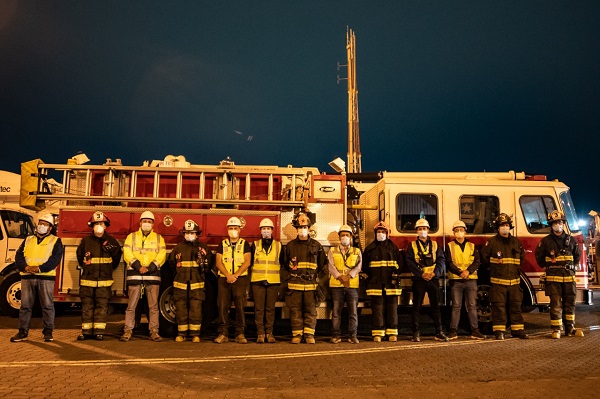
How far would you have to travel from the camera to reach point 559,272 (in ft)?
31.3

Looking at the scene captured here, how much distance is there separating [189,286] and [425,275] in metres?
4.03

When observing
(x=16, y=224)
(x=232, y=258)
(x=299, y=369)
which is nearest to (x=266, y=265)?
(x=232, y=258)

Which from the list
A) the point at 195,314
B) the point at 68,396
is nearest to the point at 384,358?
the point at 195,314

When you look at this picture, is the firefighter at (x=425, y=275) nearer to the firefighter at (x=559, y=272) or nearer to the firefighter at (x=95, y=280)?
the firefighter at (x=559, y=272)

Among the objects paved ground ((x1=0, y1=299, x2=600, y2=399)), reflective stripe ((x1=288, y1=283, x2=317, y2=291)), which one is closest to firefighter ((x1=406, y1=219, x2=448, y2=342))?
paved ground ((x1=0, y1=299, x2=600, y2=399))

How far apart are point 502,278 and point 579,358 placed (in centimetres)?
207

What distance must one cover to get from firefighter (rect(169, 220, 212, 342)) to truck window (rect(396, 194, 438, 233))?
3715mm

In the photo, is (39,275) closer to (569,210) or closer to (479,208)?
(479,208)

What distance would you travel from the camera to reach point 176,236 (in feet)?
31.8

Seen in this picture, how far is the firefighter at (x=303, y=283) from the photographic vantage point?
904 cm

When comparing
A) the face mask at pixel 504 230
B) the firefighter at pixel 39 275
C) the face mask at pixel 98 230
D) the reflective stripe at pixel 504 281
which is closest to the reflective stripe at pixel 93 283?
the firefighter at pixel 39 275

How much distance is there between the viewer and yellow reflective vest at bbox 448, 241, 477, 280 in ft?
31.3

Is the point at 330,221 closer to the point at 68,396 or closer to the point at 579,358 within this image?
the point at 579,358

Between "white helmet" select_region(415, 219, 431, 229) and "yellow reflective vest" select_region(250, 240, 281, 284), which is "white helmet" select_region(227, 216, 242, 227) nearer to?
"yellow reflective vest" select_region(250, 240, 281, 284)
